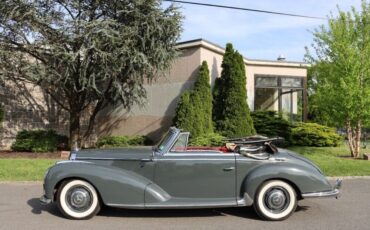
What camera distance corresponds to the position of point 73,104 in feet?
57.8

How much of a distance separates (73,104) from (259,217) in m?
11.9

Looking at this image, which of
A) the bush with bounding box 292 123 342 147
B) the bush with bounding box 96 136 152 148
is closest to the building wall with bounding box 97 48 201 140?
the bush with bounding box 96 136 152 148


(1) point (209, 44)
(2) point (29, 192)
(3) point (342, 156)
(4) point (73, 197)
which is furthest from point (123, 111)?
(4) point (73, 197)

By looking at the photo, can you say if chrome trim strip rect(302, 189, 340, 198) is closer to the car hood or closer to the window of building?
the car hood

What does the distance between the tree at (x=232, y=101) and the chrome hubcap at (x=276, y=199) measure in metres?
→ 10.0

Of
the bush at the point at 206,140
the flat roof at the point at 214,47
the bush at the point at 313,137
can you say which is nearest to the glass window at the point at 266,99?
the flat roof at the point at 214,47

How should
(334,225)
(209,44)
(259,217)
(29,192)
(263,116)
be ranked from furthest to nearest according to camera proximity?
(263,116) → (209,44) → (29,192) → (259,217) → (334,225)

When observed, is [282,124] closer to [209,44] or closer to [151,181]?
[209,44]

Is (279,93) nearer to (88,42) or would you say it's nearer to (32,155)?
(88,42)

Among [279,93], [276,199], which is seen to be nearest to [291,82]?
[279,93]

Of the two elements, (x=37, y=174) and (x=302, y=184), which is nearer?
(x=302, y=184)

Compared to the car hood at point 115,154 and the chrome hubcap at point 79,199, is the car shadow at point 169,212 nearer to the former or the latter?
the chrome hubcap at point 79,199

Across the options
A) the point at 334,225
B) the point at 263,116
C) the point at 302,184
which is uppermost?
the point at 263,116

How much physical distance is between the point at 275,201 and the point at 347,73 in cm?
993
